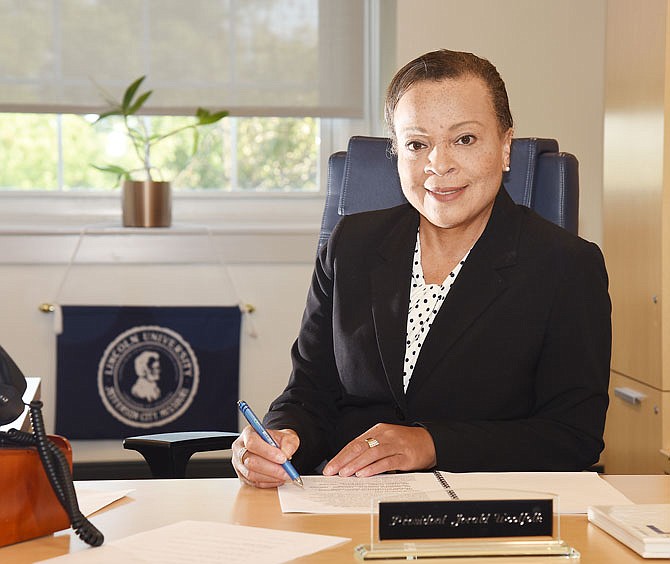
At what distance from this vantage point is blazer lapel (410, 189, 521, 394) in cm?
167

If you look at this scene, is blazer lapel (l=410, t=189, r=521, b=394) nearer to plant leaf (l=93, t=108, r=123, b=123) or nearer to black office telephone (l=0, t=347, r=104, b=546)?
black office telephone (l=0, t=347, r=104, b=546)

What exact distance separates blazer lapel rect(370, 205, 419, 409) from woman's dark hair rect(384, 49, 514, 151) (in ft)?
0.77

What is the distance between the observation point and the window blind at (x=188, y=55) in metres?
3.34

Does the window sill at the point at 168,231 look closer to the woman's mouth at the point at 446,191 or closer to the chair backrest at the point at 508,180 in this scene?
the chair backrest at the point at 508,180

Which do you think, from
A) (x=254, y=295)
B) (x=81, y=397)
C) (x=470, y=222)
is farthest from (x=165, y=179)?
(x=470, y=222)

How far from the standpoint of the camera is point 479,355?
1664mm

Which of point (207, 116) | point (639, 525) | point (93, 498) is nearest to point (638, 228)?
point (207, 116)

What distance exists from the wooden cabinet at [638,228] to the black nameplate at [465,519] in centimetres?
165

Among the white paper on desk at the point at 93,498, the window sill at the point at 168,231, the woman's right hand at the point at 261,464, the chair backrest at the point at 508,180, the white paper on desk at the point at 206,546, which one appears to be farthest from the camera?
the window sill at the point at 168,231

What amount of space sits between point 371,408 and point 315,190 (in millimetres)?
1986

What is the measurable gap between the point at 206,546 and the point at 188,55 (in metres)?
2.61

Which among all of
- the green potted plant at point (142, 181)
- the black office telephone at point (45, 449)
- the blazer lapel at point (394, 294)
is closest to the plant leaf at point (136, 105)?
the green potted plant at point (142, 181)

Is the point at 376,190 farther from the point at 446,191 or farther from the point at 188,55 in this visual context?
the point at 188,55

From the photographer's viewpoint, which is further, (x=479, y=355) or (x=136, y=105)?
(x=136, y=105)
